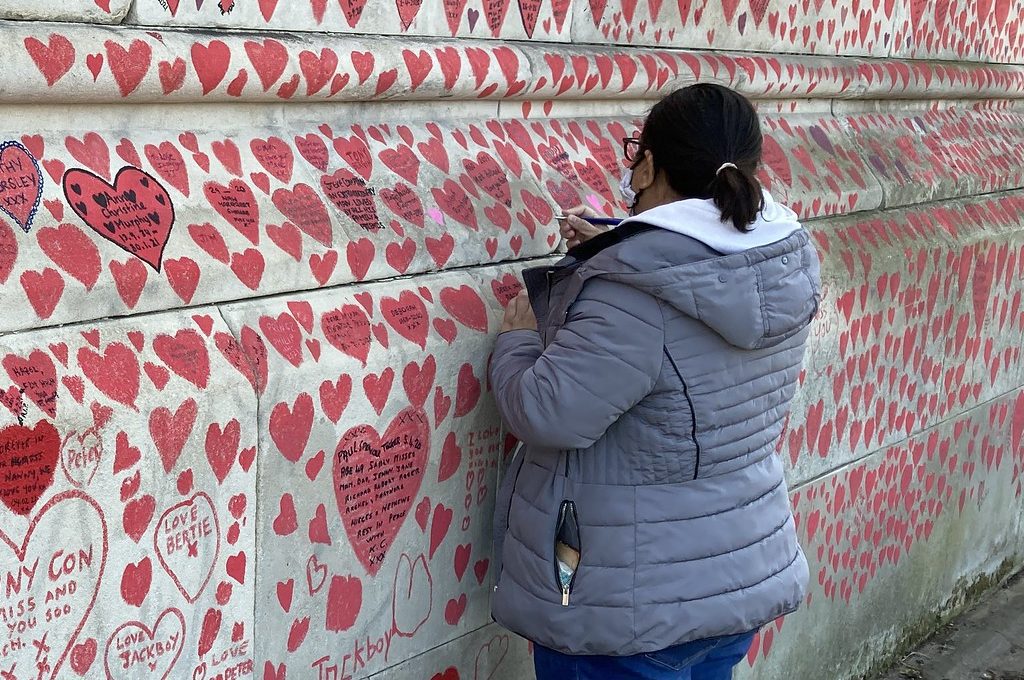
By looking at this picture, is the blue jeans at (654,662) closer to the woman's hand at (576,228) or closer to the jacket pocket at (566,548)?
the jacket pocket at (566,548)

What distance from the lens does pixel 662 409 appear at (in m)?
2.34

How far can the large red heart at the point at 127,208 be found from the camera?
206 cm

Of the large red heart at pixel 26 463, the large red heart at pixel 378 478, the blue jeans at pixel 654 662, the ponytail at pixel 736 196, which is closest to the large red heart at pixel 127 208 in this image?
the large red heart at pixel 26 463

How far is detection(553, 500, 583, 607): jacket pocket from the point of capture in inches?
94.6

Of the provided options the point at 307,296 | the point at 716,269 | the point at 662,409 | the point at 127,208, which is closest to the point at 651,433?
the point at 662,409

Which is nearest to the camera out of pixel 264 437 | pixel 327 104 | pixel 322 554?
pixel 264 437

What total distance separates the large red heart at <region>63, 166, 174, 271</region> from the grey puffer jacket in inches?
26.6

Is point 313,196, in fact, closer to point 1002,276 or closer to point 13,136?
point 13,136

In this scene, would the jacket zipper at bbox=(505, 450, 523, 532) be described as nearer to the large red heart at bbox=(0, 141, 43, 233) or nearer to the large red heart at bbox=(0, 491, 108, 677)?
the large red heart at bbox=(0, 491, 108, 677)

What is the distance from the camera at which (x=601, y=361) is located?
226cm

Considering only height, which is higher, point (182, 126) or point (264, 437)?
point (182, 126)

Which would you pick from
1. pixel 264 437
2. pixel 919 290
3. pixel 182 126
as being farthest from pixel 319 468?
pixel 919 290

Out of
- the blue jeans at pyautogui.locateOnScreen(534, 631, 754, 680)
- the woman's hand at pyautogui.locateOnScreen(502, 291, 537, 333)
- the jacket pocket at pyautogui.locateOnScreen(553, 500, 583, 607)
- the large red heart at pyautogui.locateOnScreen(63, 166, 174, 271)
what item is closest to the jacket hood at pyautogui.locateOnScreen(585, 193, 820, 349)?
the woman's hand at pyautogui.locateOnScreen(502, 291, 537, 333)

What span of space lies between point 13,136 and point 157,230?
26 centimetres
